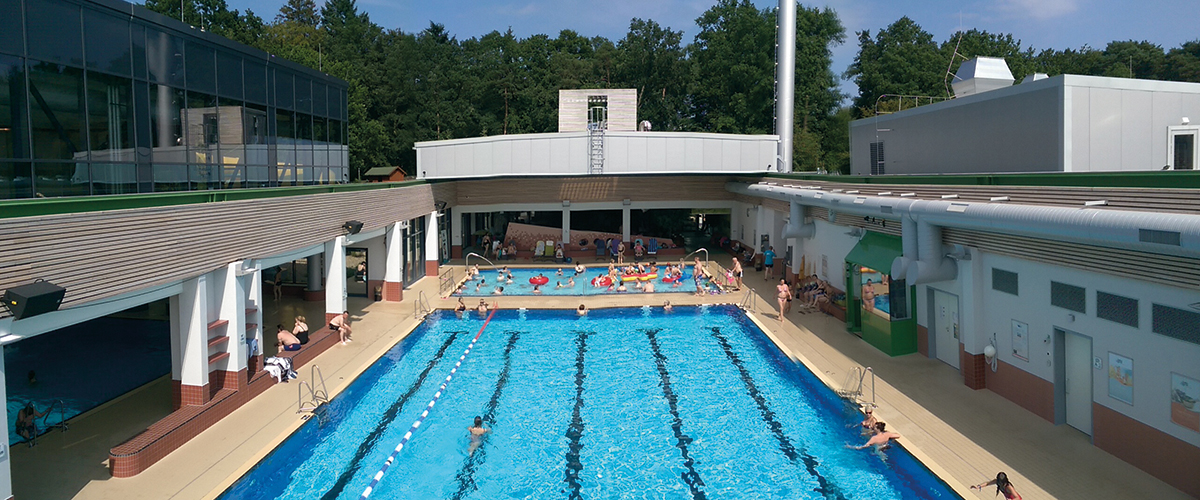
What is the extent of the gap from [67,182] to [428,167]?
46.7 ft

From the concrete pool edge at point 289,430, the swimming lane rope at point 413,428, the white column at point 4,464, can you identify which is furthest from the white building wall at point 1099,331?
the white column at point 4,464

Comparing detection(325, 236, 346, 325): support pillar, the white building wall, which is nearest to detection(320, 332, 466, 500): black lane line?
detection(325, 236, 346, 325): support pillar

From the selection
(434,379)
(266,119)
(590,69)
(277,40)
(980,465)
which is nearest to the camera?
(980,465)

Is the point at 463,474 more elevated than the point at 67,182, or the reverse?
the point at 67,182

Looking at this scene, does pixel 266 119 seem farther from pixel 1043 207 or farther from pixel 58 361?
pixel 1043 207

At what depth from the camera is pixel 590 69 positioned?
2023 inches

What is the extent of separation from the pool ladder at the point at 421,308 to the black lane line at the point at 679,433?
6538 millimetres

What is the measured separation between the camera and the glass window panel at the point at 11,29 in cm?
875

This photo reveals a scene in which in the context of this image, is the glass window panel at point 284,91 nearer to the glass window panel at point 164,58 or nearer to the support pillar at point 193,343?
the glass window panel at point 164,58

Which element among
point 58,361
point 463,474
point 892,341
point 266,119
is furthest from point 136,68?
point 892,341

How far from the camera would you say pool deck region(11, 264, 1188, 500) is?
7.96m

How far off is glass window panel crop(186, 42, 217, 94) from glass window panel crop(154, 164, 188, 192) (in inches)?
60.3

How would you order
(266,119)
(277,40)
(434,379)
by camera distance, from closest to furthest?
1. (434,379)
2. (266,119)
3. (277,40)

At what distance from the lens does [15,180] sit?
904 cm
